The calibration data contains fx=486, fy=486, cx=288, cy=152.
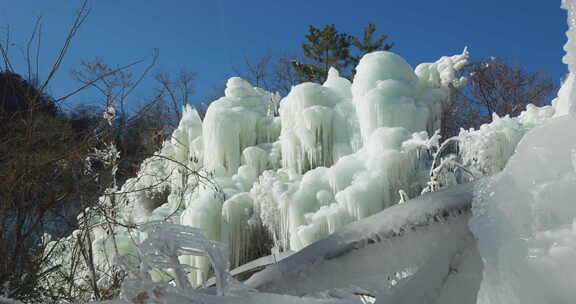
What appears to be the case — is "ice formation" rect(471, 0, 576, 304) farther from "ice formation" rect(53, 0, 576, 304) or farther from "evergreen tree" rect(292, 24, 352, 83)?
"evergreen tree" rect(292, 24, 352, 83)

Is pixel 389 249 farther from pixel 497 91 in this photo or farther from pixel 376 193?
pixel 497 91

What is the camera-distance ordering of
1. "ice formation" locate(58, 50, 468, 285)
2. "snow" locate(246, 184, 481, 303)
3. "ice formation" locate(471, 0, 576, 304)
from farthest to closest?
"ice formation" locate(58, 50, 468, 285)
"snow" locate(246, 184, 481, 303)
"ice formation" locate(471, 0, 576, 304)

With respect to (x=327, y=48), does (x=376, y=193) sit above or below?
below

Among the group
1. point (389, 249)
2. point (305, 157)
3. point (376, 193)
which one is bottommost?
point (389, 249)

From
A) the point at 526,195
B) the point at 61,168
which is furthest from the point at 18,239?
the point at 526,195

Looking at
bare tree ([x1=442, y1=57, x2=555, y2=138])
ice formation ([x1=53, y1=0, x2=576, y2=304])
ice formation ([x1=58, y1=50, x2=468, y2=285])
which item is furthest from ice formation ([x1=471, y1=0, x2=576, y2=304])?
bare tree ([x1=442, y1=57, x2=555, y2=138])

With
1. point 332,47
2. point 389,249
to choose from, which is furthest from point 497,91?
point 389,249

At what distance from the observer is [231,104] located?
864 centimetres

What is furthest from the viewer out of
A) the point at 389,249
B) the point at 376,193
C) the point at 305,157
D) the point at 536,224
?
the point at 305,157

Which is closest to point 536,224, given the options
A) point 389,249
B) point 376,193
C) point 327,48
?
point 389,249

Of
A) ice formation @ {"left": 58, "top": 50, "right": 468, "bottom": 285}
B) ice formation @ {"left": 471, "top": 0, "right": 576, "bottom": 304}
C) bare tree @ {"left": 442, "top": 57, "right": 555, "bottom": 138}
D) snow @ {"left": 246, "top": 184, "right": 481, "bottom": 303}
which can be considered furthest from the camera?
bare tree @ {"left": 442, "top": 57, "right": 555, "bottom": 138}

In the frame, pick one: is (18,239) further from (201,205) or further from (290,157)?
(290,157)

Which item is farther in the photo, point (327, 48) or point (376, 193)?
point (327, 48)

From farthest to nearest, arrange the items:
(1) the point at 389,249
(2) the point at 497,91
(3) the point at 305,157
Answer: (2) the point at 497,91 < (3) the point at 305,157 < (1) the point at 389,249
